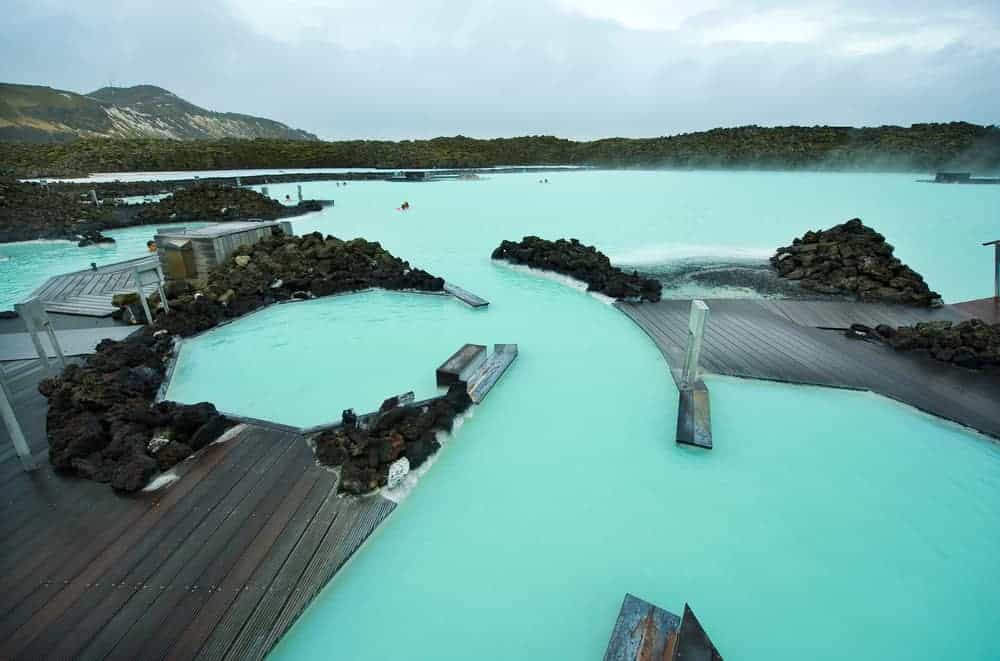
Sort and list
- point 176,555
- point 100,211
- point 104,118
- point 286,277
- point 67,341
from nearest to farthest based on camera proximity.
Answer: point 176,555 < point 67,341 < point 286,277 < point 100,211 < point 104,118

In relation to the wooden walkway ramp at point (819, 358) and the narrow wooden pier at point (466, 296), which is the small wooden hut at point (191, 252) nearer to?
the narrow wooden pier at point (466, 296)

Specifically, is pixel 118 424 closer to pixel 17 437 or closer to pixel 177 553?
pixel 17 437

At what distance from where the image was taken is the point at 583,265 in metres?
9.03

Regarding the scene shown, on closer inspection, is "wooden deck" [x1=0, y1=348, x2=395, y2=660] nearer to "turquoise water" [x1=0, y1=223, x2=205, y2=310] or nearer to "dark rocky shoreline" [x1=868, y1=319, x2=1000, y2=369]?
"dark rocky shoreline" [x1=868, y1=319, x2=1000, y2=369]

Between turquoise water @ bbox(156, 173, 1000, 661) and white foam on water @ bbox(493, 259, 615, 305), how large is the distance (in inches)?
34.3

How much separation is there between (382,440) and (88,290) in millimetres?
7597

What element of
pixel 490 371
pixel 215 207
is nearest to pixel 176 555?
pixel 490 371

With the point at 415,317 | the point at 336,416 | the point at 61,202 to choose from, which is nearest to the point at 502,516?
the point at 336,416

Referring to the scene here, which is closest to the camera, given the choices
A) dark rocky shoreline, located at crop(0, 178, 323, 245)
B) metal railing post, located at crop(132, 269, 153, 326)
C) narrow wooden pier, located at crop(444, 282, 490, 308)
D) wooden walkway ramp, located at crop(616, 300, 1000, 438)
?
wooden walkway ramp, located at crop(616, 300, 1000, 438)

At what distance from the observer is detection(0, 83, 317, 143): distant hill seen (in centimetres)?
6562

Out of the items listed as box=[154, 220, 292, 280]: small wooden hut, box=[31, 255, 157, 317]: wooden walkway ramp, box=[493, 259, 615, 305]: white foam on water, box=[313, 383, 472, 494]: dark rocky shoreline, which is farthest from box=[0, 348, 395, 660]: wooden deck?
box=[493, 259, 615, 305]: white foam on water

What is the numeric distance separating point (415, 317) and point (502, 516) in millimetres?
4383

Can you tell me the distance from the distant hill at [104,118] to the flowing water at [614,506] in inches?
2903

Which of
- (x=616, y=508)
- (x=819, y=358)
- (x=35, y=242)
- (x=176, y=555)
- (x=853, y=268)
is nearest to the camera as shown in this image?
(x=176, y=555)
